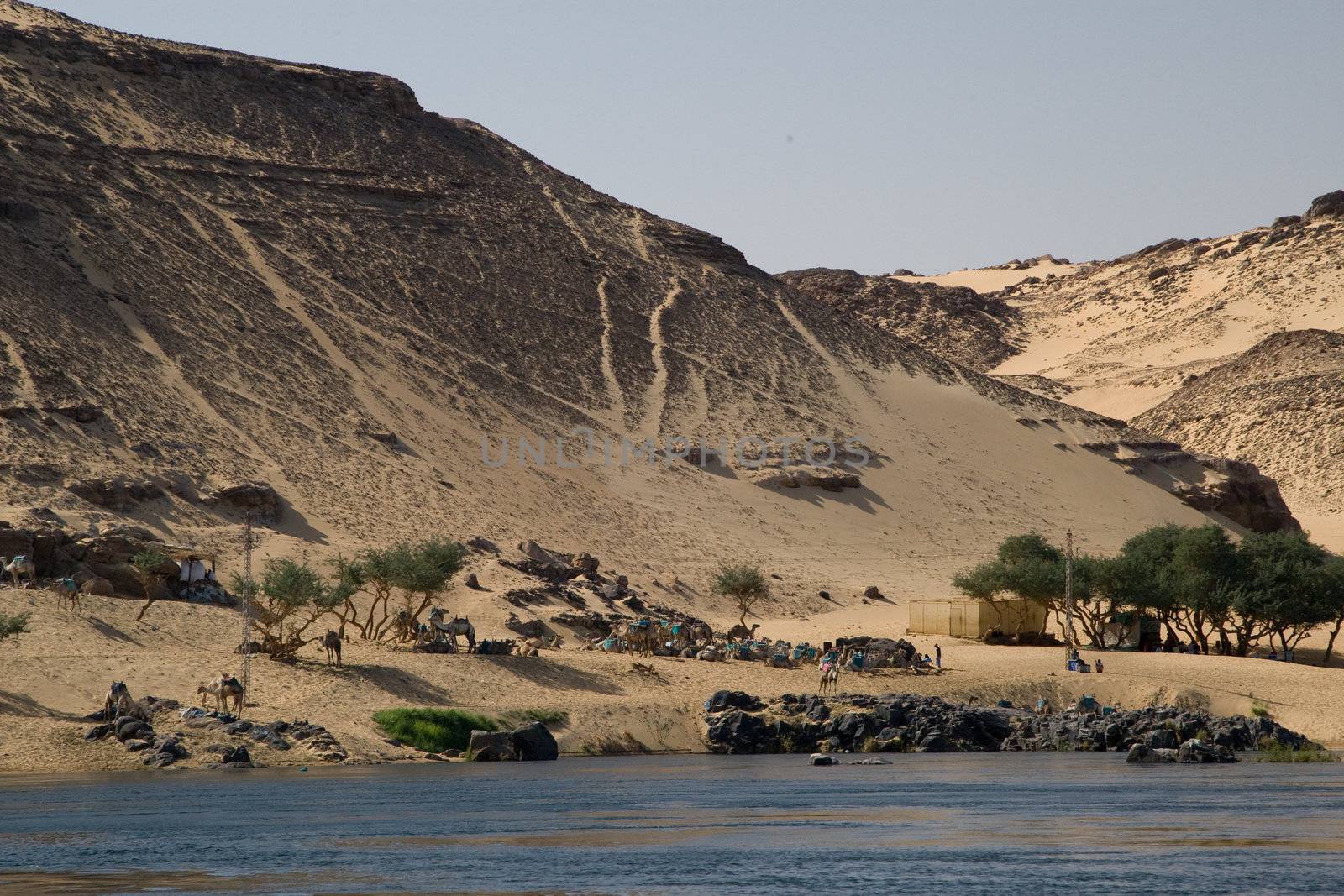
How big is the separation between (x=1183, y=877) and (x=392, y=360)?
71.1 m

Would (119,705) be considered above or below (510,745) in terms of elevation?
above

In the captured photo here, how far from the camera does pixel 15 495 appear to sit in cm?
6084

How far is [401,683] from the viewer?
4659 cm

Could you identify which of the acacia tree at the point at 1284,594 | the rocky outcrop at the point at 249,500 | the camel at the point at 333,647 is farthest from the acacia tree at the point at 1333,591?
the rocky outcrop at the point at 249,500

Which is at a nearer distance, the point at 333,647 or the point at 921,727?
the point at 333,647

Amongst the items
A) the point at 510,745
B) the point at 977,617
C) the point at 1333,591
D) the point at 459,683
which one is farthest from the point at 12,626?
the point at 1333,591

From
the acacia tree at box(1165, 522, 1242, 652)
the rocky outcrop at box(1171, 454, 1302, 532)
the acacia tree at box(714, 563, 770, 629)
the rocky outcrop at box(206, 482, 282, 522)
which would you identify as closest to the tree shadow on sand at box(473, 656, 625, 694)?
the acacia tree at box(714, 563, 770, 629)

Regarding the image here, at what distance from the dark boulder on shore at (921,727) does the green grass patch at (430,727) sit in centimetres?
693

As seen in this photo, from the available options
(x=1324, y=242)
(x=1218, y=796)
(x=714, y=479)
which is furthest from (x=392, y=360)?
(x=1324, y=242)

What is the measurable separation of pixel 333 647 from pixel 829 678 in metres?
15.0

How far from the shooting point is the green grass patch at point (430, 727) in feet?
142

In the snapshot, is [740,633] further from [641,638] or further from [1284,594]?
[1284,594]

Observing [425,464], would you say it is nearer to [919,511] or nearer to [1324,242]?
[919,511]

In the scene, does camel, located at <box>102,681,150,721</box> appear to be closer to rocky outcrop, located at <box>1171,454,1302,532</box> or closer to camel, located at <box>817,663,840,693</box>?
camel, located at <box>817,663,840,693</box>
